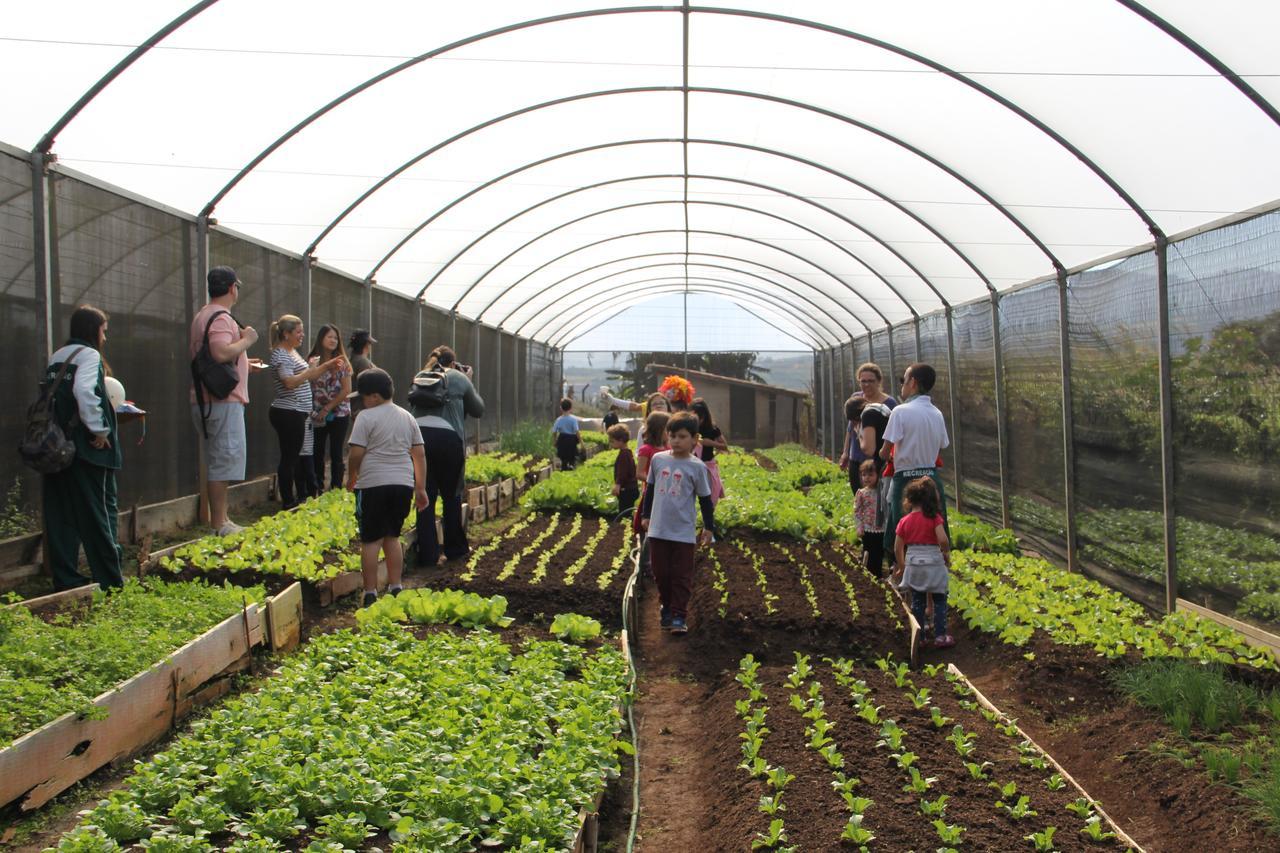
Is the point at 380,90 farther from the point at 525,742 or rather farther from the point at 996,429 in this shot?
the point at 996,429

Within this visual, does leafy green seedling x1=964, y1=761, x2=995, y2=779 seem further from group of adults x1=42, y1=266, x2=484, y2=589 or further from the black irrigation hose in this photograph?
group of adults x1=42, y1=266, x2=484, y2=589

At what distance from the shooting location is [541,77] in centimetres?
949

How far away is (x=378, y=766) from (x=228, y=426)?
15.8 feet

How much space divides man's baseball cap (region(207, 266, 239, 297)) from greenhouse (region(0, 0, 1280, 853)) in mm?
27

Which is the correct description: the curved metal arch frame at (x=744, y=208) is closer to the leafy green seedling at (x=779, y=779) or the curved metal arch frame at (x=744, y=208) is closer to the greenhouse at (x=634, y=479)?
the greenhouse at (x=634, y=479)

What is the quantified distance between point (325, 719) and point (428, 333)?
12445 millimetres

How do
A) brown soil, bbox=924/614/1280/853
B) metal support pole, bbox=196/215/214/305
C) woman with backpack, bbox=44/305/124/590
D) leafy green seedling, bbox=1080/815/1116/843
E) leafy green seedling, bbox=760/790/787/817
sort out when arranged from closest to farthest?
leafy green seedling, bbox=1080/815/1116/843 → leafy green seedling, bbox=760/790/787/817 → brown soil, bbox=924/614/1280/853 → woman with backpack, bbox=44/305/124/590 → metal support pole, bbox=196/215/214/305

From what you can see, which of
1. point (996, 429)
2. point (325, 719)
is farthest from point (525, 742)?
point (996, 429)

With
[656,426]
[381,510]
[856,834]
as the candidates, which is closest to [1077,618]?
[656,426]

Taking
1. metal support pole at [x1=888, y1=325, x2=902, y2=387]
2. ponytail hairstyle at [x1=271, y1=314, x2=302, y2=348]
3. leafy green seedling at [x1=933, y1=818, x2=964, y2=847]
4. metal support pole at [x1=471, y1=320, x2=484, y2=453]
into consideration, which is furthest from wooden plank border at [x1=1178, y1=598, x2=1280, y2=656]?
metal support pole at [x1=471, y1=320, x2=484, y2=453]

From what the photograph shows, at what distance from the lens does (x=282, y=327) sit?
9.04 metres

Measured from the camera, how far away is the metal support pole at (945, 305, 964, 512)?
13.7m

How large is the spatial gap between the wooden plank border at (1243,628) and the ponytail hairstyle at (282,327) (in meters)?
6.76

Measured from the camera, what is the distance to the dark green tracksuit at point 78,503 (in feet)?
20.1
